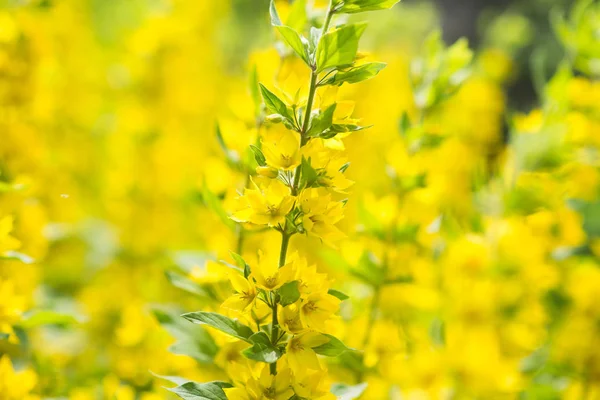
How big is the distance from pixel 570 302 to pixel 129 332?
2.84 ft

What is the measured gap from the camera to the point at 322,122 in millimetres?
554

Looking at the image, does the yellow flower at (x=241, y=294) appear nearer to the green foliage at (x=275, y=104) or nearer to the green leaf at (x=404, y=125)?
the green foliage at (x=275, y=104)

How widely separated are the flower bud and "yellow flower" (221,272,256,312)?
10cm

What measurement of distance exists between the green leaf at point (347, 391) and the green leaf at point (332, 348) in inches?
2.5

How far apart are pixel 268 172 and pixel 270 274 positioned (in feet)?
0.33

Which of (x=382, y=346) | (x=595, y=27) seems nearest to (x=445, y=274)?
(x=382, y=346)

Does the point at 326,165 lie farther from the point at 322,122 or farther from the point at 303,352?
the point at 303,352

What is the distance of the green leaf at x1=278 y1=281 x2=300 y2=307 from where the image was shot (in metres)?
0.55

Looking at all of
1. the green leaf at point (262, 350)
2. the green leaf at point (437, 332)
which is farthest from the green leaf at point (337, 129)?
the green leaf at point (437, 332)

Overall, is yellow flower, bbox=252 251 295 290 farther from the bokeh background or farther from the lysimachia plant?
the bokeh background

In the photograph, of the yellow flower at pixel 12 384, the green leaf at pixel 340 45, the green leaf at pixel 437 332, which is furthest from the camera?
the green leaf at pixel 437 332

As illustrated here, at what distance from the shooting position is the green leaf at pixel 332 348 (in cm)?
59

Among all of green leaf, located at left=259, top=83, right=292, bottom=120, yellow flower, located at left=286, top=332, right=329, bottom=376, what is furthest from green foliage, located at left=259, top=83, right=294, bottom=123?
yellow flower, located at left=286, top=332, right=329, bottom=376

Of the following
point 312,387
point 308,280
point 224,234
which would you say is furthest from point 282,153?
point 224,234
